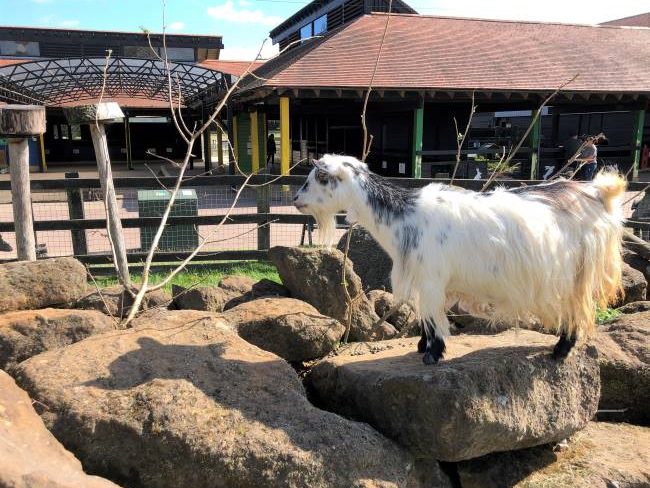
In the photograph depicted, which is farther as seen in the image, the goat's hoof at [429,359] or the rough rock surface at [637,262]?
the rough rock surface at [637,262]

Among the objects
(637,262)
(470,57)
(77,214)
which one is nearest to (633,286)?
(637,262)

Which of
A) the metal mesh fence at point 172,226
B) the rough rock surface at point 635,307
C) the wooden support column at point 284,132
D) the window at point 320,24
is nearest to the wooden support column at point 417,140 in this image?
the wooden support column at point 284,132

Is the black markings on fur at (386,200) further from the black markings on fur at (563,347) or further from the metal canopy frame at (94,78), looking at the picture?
the metal canopy frame at (94,78)

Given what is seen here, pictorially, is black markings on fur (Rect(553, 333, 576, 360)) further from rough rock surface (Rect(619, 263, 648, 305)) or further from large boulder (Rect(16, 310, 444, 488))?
rough rock surface (Rect(619, 263, 648, 305))

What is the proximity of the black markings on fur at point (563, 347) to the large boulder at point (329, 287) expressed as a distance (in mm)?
1531

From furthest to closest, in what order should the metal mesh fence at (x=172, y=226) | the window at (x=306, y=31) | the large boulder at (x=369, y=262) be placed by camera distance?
the window at (x=306, y=31), the metal mesh fence at (x=172, y=226), the large boulder at (x=369, y=262)

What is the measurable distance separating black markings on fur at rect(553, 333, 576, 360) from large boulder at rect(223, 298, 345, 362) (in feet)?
4.66

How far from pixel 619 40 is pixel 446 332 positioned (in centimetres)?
2014

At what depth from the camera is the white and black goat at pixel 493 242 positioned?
307 cm

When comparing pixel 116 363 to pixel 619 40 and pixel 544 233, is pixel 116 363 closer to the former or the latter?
pixel 544 233

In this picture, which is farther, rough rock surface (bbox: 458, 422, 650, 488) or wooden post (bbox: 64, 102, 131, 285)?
wooden post (bbox: 64, 102, 131, 285)

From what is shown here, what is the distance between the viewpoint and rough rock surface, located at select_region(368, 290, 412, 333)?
472cm

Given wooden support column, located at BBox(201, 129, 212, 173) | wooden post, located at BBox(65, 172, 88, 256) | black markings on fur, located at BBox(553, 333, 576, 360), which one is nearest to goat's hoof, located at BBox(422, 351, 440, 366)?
black markings on fur, located at BBox(553, 333, 576, 360)

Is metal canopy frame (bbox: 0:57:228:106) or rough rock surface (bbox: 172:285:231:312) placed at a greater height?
metal canopy frame (bbox: 0:57:228:106)
